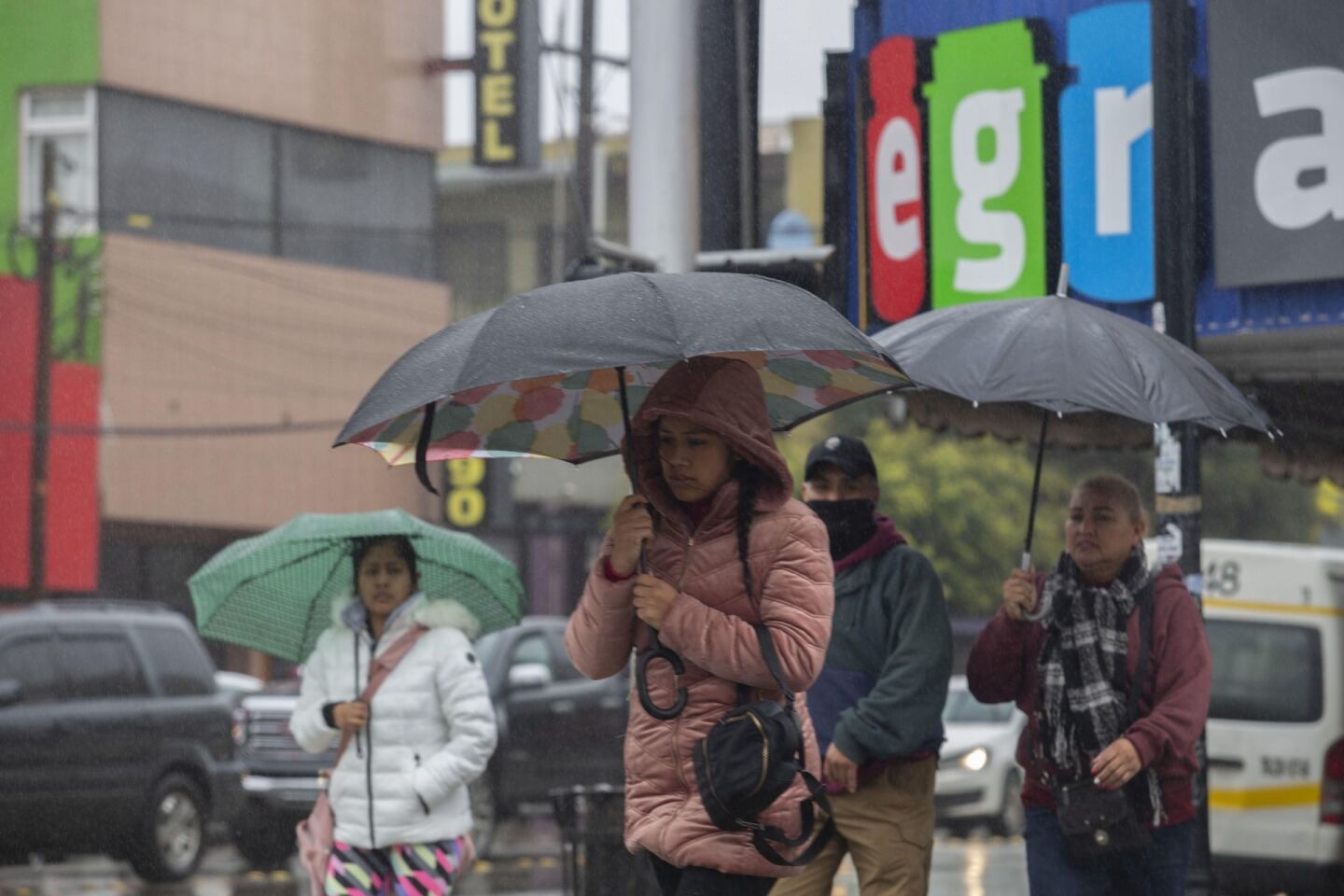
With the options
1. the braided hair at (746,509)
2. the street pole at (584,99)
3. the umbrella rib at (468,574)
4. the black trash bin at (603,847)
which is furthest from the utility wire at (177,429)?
the braided hair at (746,509)

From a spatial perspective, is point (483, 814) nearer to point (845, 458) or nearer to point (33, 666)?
point (33, 666)

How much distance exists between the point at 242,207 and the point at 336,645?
96.6 ft

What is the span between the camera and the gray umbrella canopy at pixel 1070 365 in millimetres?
5980

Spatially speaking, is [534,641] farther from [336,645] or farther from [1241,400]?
[1241,400]

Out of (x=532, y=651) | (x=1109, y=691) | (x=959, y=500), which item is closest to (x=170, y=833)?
(x=532, y=651)

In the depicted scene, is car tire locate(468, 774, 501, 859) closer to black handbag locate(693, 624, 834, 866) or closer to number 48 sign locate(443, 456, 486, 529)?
black handbag locate(693, 624, 834, 866)

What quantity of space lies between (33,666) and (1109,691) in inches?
423

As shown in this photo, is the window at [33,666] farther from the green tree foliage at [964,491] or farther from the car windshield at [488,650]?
the green tree foliage at [964,491]

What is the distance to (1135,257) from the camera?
28.2ft

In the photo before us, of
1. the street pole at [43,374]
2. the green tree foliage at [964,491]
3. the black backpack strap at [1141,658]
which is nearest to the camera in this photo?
the black backpack strap at [1141,658]

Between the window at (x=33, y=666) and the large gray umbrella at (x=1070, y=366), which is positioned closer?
the large gray umbrella at (x=1070, y=366)

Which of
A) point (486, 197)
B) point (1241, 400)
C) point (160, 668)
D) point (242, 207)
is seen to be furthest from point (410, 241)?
point (1241, 400)

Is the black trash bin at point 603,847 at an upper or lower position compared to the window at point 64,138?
lower

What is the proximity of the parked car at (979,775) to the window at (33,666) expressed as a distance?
9009mm
